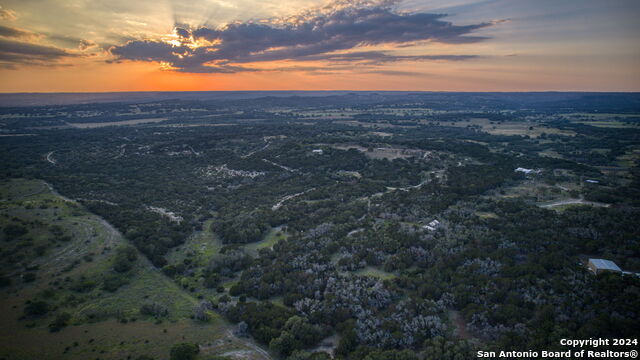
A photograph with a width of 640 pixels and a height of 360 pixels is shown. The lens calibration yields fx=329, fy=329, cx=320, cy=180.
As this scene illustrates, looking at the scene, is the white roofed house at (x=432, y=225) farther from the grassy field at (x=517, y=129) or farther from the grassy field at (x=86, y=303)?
the grassy field at (x=517, y=129)

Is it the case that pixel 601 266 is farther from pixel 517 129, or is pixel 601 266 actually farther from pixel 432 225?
pixel 517 129

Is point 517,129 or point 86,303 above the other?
point 517,129

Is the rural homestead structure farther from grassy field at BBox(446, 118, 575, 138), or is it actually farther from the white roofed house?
grassy field at BBox(446, 118, 575, 138)

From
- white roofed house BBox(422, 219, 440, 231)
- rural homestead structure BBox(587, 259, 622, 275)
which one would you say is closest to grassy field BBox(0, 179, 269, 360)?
white roofed house BBox(422, 219, 440, 231)

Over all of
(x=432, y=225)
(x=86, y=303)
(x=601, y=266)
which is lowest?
(x=86, y=303)

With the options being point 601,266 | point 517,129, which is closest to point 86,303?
point 601,266

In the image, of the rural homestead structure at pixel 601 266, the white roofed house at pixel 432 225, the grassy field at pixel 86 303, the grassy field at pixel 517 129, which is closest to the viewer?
the grassy field at pixel 86 303

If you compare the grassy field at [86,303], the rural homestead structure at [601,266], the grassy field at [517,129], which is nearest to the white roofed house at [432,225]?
the rural homestead structure at [601,266]

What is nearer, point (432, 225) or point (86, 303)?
point (86, 303)
